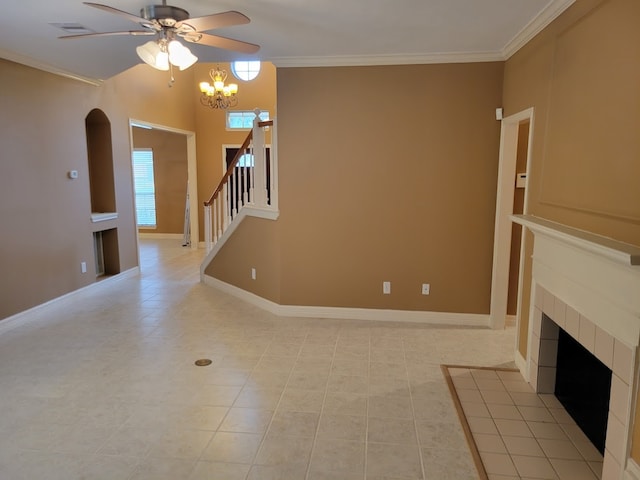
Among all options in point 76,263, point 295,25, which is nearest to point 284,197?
point 295,25

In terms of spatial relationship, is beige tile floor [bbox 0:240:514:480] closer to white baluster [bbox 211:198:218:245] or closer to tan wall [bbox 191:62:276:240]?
white baluster [bbox 211:198:218:245]

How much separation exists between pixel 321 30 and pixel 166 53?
135 cm

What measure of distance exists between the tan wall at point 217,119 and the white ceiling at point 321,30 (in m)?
3.96

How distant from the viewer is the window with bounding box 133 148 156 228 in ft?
31.4

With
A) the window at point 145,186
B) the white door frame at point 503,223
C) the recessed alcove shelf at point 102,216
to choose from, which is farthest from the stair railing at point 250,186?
the window at point 145,186

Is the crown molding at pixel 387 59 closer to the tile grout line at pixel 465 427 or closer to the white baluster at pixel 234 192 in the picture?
the white baluster at pixel 234 192

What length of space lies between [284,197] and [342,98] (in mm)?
1166

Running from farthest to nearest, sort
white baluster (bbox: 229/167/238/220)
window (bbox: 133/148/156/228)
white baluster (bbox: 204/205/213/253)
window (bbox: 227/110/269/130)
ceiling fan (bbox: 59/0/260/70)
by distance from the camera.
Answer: window (bbox: 133/148/156/228), window (bbox: 227/110/269/130), white baluster (bbox: 204/205/213/253), white baluster (bbox: 229/167/238/220), ceiling fan (bbox: 59/0/260/70)

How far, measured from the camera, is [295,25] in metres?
3.27

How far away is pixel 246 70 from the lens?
27.8ft

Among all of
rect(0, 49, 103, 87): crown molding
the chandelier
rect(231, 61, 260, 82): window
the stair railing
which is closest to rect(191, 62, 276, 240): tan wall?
rect(231, 61, 260, 82): window

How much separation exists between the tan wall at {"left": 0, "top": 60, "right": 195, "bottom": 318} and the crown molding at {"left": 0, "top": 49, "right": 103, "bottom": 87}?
0.06m

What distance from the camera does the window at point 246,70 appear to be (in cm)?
845

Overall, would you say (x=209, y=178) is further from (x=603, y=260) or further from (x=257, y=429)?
(x=603, y=260)
